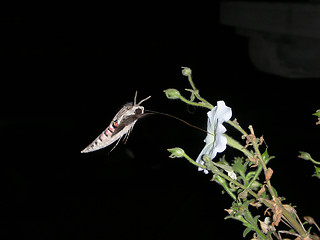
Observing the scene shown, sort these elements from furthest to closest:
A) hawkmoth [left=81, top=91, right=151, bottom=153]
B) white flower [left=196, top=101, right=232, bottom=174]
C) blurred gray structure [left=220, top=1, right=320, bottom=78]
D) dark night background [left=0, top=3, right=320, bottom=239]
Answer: dark night background [left=0, top=3, right=320, bottom=239] < blurred gray structure [left=220, top=1, right=320, bottom=78] < hawkmoth [left=81, top=91, right=151, bottom=153] < white flower [left=196, top=101, right=232, bottom=174]

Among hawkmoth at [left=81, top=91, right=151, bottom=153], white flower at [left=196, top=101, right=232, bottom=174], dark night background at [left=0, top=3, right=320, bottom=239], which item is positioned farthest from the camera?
dark night background at [left=0, top=3, right=320, bottom=239]

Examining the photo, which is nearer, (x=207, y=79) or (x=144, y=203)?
(x=144, y=203)

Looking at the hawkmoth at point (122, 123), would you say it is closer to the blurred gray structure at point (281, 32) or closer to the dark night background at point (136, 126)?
the dark night background at point (136, 126)

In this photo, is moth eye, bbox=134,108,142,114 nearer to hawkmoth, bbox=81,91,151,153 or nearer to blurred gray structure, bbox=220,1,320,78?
hawkmoth, bbox=81,91,151,153

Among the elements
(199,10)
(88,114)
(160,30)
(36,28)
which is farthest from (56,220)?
(199,10)

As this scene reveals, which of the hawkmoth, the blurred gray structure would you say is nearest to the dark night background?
the blurred gray structure

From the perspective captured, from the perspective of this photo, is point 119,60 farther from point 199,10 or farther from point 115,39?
point 199,10

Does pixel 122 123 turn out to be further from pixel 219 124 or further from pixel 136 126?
pixel 136 126
